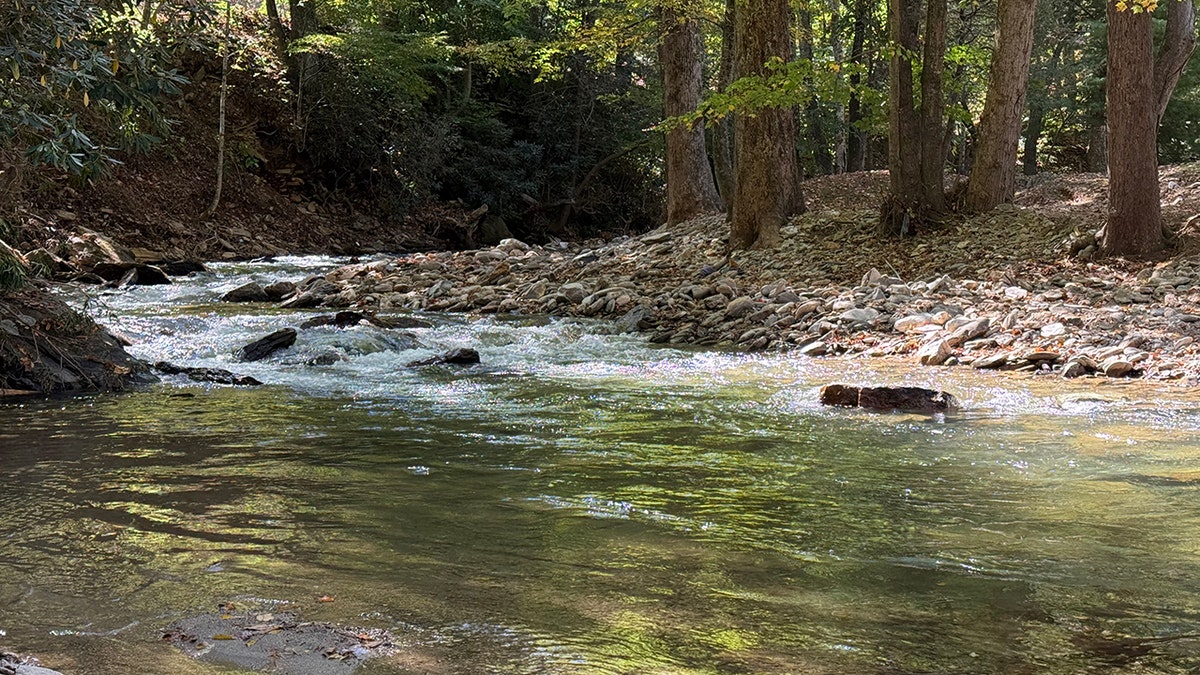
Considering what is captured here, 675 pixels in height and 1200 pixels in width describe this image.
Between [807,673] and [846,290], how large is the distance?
940cm

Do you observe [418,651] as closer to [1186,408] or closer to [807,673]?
[807,673]

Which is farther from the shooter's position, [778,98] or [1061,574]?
A: [778,98]

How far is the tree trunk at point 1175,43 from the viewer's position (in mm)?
12938

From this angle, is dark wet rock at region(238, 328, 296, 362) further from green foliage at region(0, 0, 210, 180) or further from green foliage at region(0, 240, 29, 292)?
green foliage at region(0, 0, 210, 180)

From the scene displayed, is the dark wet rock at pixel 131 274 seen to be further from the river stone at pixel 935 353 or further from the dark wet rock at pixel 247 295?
the river stone at pixel 935 353

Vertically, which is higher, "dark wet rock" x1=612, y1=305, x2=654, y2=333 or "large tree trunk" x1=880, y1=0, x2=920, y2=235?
"large tree trunk" x1=880, y1=0, x2=920, y2=235

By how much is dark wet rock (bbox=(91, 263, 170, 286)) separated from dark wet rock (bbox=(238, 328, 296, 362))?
5859 mm

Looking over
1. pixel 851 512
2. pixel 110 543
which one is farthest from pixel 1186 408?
pixel 110 543

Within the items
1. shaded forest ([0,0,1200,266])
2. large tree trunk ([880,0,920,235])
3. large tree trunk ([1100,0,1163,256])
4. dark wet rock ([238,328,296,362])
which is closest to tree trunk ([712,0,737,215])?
shaded forest ([0,0,1200,266])

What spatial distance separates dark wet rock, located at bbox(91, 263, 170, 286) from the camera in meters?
14.5

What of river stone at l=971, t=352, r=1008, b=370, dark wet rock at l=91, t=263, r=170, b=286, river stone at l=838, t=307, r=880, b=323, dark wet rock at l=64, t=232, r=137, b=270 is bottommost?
river stone at l=971, t=352, r=1008, b=370

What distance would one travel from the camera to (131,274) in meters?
14.7

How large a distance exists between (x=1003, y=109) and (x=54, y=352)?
1136 cm

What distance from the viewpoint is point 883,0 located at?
98.9ft
